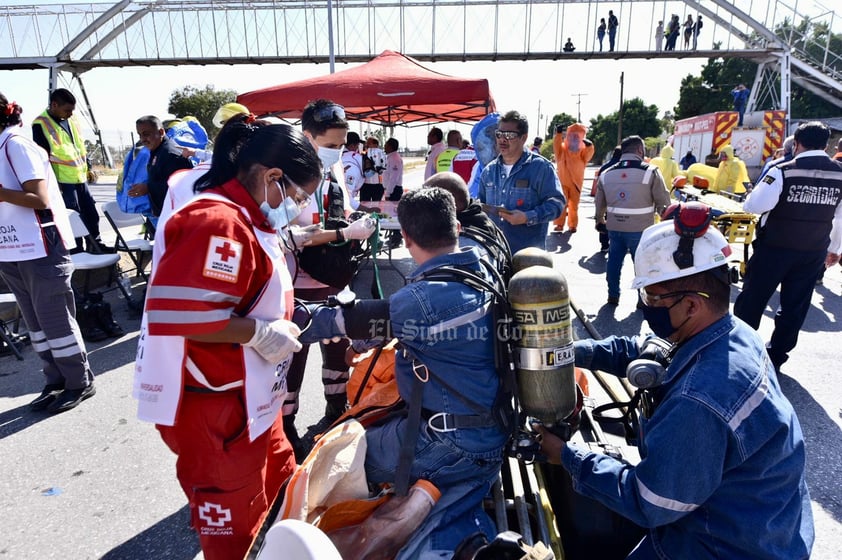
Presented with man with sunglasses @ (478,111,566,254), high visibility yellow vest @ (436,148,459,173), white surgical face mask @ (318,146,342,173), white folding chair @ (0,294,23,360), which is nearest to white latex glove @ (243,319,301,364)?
white surgical face mask @ (318,146,342,173)

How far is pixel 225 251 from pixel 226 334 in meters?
0.25

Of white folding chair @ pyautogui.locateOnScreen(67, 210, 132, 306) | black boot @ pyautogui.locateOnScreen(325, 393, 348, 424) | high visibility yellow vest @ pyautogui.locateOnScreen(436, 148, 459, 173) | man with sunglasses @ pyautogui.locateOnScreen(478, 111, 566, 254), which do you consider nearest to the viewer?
black boot @ pyautogui.locateOnScreen(325, 393, 348, 424)

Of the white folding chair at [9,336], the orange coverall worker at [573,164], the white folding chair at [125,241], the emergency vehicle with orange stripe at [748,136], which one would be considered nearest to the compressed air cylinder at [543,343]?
the white folding chair at [9,336]

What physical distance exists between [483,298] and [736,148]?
64.8 ft

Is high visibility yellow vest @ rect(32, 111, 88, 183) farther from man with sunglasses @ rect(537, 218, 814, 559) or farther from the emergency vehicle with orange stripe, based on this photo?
the emergency vehicle with orange stripe

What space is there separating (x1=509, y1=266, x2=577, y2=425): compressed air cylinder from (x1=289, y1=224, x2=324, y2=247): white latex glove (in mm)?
1354

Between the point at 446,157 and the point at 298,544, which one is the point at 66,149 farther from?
the point at 298,544

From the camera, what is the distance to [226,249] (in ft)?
4.47

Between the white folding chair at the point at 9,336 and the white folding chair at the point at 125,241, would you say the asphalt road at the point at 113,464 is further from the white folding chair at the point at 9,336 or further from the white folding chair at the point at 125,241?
the white folding chair at the point at 125,241

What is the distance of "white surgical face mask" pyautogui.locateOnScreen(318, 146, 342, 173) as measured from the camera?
2.81 meters

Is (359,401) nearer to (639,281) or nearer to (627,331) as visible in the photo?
(639,281)

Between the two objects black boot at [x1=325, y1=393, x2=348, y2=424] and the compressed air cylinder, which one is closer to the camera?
the compressed air cylinder

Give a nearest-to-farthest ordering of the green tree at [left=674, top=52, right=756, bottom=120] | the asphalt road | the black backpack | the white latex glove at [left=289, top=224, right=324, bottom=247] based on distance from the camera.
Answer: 1. the asphalt road
2. the white latex glove at [left=289, top=224, right=324, bottom=247]
3. the black backpack
4. the green tree at [left=674, top=52, right=756, bottom=120]

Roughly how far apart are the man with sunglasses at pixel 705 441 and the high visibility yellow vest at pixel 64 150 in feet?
20.6
